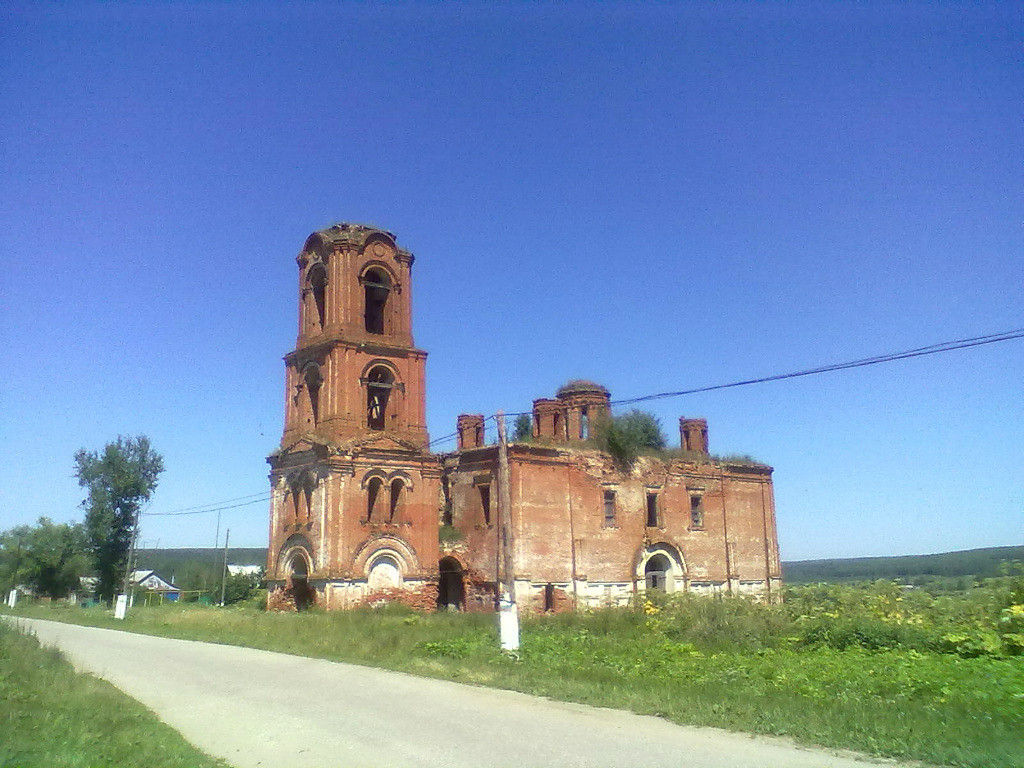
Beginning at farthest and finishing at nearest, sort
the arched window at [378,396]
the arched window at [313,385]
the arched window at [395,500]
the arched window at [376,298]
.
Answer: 1. the arched window at [376,298]
2. the arched window at [313,385]
3. the arched window at [378,396]
4. the arched window at [395,500]

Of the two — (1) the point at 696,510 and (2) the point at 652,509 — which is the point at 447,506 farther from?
(1) the point at 696,510

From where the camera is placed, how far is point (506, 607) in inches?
665

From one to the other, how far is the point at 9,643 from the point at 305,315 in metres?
19.5

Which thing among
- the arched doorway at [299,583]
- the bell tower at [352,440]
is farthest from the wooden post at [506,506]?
the arched doorway at [299,583]

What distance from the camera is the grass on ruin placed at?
29.6 ft

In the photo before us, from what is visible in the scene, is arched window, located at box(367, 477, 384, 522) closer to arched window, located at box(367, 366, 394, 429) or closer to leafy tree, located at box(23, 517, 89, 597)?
arched window, located at box(367, 366, 394, 429)

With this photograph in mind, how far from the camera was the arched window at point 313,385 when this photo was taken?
102 ft

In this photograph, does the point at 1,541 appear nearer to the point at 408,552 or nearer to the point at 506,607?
the point at 408,552

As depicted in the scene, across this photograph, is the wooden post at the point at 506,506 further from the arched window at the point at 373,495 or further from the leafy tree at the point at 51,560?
the leafy tree at the point at 51,560

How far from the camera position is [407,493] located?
98.7 feet

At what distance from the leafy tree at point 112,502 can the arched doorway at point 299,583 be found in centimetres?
2503

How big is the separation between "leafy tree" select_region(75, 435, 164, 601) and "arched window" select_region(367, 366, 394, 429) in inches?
1003

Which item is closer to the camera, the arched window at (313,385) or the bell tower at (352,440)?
the bell tower at (352,440)

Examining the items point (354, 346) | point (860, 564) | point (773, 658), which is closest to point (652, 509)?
point (354, 346)
